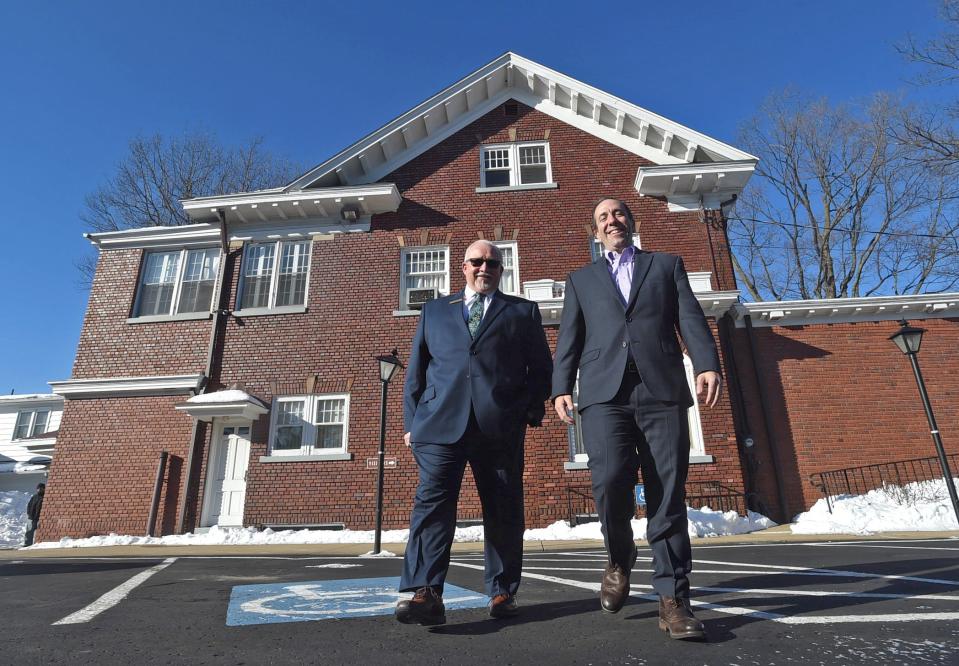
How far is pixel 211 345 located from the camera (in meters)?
12.5

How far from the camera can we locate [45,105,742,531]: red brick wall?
36.9 ft

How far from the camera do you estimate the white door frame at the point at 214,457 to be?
37.9 ft

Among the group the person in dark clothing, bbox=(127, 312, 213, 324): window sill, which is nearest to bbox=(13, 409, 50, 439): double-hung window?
the person in dark clothing

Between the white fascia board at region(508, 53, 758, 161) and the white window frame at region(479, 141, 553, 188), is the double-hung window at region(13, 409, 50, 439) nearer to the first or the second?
the white window frame at region(479, 141, 553, 188)

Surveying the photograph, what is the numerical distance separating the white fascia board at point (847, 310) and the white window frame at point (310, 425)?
892cm

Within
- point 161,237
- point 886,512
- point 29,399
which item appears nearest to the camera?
point 886,512

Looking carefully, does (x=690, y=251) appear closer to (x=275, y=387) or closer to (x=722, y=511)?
(x=722, y=511)

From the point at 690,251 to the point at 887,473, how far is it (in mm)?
6090

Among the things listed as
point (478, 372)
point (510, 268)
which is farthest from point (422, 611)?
point (510, 268)

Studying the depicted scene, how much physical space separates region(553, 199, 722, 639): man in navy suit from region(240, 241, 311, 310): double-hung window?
10979mm

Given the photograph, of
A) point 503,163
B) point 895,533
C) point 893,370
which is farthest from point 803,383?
point 503,163

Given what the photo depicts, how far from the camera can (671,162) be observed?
1392cm

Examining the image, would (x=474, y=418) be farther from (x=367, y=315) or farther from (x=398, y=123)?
(x=398, y=123)

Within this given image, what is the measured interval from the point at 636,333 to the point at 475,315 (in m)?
0.91
